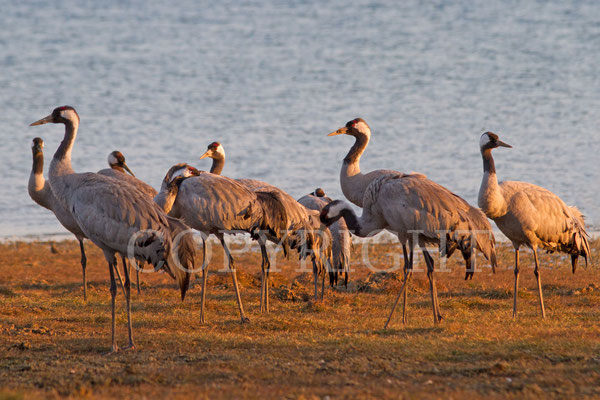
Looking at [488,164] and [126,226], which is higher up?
[488,164]

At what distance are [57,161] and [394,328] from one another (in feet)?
14.7

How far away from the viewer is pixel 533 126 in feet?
114

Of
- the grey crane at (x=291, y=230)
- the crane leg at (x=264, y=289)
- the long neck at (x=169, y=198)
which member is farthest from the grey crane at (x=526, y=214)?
the long neck at (x=169, y=198)

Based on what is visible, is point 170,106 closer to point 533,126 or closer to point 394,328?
point 533,126

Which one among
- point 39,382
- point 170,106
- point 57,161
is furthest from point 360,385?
point 170,106

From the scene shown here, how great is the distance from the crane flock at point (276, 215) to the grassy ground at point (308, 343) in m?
0.53

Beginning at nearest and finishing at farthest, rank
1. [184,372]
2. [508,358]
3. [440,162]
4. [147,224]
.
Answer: [184,372]
[508,358]
[147,224]
[440,162]

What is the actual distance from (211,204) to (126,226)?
2294mm

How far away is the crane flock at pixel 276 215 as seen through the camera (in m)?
8.48

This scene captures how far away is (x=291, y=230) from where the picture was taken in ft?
38.4

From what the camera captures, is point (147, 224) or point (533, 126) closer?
point (147, 224)

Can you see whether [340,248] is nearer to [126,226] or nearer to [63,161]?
[63,161]

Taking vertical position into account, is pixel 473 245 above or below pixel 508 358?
above

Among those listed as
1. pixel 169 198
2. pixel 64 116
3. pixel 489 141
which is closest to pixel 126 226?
pixel 64 116
